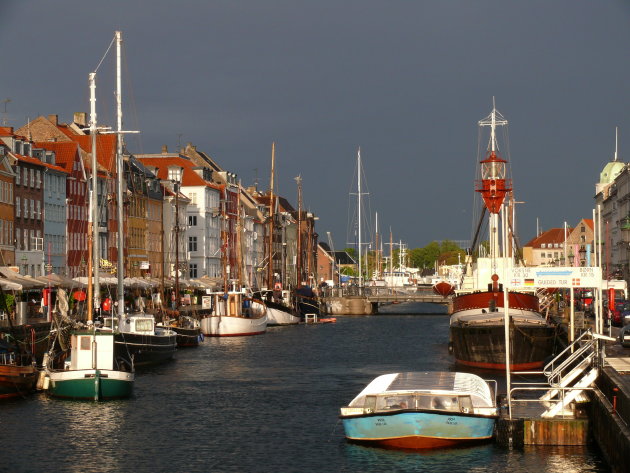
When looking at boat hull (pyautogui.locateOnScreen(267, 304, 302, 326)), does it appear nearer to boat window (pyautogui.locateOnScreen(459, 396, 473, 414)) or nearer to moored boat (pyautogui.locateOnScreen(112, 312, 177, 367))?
moored boat (pyautogui.locateOnScreen(112, 312, 177, 367))

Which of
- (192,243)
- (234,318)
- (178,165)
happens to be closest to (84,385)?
(234,318)

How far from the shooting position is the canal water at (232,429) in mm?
34156

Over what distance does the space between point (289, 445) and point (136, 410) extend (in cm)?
1057

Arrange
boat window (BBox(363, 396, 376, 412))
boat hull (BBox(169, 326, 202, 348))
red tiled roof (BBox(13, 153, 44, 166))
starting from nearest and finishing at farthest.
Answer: boat window (BBox(363, 396, 376, 412)) → boat hull (BBox(169, 326, 202, 348)) → red tiled roof (BBox(13, 153, 44, 166))

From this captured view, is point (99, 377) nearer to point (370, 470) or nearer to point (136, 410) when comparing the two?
point (136, 410)

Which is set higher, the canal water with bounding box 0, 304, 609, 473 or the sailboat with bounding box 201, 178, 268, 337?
the sailboat with bounding box 201, 178, 268, 337

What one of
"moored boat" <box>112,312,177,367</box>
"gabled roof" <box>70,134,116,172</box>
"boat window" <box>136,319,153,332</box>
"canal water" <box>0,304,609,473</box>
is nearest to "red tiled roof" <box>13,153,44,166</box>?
"gabled roof" <box>70,134,116,172</box>

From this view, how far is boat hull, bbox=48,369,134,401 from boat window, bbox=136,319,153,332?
703 inches

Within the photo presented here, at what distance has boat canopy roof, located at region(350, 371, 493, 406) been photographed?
1432 inches

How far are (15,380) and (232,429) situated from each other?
36.6 ft

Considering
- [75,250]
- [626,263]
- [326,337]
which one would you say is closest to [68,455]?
[326,337]

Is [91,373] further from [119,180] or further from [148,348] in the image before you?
[119,180]

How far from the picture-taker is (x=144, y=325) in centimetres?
6756

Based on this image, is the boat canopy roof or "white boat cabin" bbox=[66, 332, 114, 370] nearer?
the boat canopy roof
